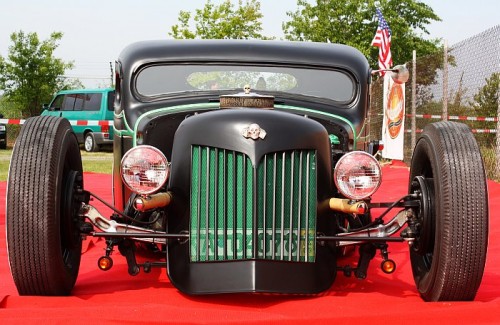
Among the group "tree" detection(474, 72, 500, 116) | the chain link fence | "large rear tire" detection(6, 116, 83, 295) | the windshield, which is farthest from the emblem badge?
"tree" detection(474, 72, 500, 116)

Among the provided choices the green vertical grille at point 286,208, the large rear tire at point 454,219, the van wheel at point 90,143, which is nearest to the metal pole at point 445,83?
the large rear tire at point 454,219

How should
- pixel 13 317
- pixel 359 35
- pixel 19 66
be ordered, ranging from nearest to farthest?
pixel 13 317, pixel 19 66, pixel 359 35

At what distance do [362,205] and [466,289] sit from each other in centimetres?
58

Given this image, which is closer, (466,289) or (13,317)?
(13,317)

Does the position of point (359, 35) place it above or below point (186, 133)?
above

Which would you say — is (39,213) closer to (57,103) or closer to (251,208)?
(251,208)

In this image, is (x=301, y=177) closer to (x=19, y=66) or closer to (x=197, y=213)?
(x=197, y=213)

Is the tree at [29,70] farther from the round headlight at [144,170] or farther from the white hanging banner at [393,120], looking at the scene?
the round headlight at [144,170]

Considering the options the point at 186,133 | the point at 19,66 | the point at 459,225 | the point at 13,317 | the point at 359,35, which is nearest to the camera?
the point at 13,317

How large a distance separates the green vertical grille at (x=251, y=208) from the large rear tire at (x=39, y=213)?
2.01ft

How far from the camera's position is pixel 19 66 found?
2827cm

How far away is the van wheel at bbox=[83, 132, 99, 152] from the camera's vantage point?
20609 mm

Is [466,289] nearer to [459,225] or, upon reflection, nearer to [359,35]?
[459,225]

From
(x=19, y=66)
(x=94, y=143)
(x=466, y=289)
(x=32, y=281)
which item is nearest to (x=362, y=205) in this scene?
(x=466, y=289)
